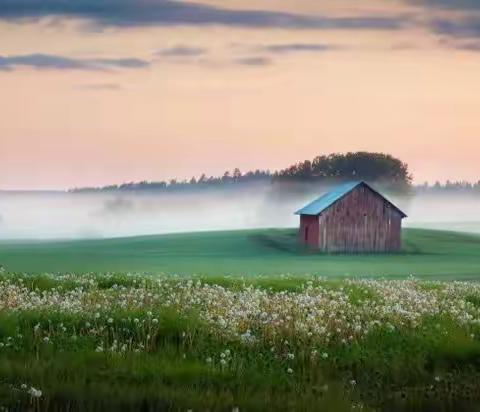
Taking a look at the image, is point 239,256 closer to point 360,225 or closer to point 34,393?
point 360,225

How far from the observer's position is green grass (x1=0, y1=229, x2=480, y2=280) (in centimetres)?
5141

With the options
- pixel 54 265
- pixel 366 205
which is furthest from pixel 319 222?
pixel 54 265

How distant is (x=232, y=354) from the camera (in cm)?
1969

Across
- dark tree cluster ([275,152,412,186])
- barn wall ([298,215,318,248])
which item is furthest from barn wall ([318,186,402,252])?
dark tree cluster ([275,152,412,186])

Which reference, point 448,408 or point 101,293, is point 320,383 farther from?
point 101,293

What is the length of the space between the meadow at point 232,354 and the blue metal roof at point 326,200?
43461 millimetres

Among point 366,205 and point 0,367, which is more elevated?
point 366,205

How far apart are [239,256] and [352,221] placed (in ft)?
26.4

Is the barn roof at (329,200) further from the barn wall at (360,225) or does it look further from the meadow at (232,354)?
the meadow at (232,354)

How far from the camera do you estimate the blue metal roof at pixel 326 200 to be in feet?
227

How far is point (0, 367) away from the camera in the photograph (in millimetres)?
17750

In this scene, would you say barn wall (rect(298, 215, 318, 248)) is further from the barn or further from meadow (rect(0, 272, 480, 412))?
meadow (rect(0, 272, 480, 412))

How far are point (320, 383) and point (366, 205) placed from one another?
52713 millimetres

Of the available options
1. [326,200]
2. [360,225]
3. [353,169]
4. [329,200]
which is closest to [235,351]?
[360,225]
